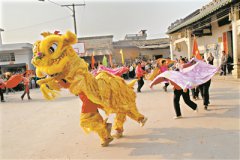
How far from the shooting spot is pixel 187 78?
5820 mm

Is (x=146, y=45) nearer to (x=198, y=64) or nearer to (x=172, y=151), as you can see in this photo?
(x=198, y=64)

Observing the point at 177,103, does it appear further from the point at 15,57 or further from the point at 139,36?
the point at 139,36

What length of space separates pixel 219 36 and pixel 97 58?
14.5m

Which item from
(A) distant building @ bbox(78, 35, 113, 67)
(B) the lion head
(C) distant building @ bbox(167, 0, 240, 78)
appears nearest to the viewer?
(B) the lion head

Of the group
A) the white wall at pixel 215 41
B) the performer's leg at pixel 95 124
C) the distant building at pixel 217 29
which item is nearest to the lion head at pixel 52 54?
the performer's leg at pixel 95 124

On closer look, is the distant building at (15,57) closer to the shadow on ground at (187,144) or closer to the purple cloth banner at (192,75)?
the purple cloth banner at (192,75)

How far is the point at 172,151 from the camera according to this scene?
3.88m

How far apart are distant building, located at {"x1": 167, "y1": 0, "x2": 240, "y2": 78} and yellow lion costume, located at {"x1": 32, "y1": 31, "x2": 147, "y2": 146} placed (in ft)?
24.8

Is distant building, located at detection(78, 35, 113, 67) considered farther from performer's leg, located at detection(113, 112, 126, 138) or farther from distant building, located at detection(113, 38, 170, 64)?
performer's leg, located at detection(113, 112, 126, 138)

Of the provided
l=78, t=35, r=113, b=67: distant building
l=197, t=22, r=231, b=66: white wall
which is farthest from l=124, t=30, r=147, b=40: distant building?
l=197, t=22, r=231, b=66: white wall

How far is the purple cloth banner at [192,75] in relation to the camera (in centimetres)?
559

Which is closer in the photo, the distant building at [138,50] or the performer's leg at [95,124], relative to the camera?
the performer's leg at [95,124]

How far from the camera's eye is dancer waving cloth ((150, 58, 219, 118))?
560cm

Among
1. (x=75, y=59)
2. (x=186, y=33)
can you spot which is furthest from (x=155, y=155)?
(x=186, y=33)
